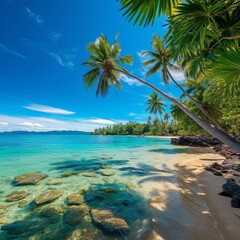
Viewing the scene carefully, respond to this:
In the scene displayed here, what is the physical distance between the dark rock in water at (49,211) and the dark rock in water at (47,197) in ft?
1.29

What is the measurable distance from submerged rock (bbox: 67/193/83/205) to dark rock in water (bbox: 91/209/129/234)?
785 mm

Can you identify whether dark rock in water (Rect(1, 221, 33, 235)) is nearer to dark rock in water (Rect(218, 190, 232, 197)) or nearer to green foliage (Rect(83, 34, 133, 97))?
dark rock in water (Rect(218, 190, 232, 197))

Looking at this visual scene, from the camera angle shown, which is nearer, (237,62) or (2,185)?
(237,62)

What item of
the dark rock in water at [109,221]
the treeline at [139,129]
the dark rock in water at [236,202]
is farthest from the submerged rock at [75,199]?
the treeline at [139,129]

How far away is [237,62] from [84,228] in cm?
435

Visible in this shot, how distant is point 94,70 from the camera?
30.2ft

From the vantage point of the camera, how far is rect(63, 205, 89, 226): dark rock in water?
3041 millimetres

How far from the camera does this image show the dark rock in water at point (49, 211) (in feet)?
10.9

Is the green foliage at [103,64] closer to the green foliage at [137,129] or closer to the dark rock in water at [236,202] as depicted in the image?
the dark rock in water at [236,202]

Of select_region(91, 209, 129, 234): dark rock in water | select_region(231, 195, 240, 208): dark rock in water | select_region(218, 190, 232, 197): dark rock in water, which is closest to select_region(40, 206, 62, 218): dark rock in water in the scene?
select_region(91, 209, 129, 234): dark rock in water

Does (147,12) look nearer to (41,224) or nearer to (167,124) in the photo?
(41,224)

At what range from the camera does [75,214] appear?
3.30 meters

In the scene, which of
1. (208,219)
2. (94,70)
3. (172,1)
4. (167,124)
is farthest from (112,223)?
→ (167,124)

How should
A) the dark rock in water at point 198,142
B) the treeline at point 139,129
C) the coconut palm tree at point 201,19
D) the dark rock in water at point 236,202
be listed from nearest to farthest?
the coconut palm tree at point 201,19 → the dark rock in water at point 236,202 → the dark rock in water at point 198,142 → the treeline at point 139,129
